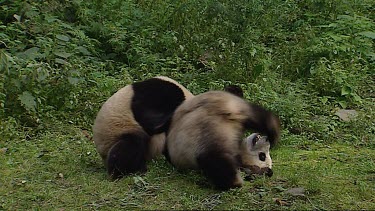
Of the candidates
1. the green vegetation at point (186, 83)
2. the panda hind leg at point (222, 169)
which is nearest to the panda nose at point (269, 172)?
the green vegetation at point (186, 83)

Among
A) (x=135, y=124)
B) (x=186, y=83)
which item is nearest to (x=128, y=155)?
(x=135, y=124)

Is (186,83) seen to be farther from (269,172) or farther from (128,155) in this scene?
(269,172)

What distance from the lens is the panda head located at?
5633mm

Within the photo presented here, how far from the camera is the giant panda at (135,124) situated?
5930 millimetres

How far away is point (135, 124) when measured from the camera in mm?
6113

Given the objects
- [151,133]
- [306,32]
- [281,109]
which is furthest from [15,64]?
[306,32]

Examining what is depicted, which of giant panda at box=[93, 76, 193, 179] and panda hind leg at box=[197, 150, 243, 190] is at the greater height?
panda hind leg at box=[197, 150, 243, 190]

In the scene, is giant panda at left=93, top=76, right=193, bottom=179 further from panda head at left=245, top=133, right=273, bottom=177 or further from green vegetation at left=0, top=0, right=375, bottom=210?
panda head at left=245, top=133, right=273, bottom=177

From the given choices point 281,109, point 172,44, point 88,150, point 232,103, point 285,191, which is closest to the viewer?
point 285,191

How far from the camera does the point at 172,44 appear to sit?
1008 centimetres

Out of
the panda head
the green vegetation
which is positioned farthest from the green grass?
the panda head

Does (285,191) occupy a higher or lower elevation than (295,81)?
higher

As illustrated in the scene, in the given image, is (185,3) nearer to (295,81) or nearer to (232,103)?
(295,81)

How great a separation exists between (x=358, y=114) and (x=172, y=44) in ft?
10.5
